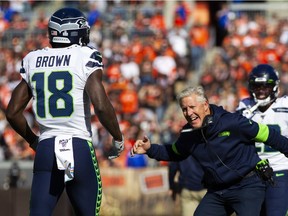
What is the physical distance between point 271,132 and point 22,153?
362 inches

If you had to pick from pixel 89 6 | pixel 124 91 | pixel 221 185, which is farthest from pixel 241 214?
pixel 89 6

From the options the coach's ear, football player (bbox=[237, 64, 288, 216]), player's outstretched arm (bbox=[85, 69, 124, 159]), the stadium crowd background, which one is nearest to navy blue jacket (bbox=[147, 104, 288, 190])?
the coach's ear

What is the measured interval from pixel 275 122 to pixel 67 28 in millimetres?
2489

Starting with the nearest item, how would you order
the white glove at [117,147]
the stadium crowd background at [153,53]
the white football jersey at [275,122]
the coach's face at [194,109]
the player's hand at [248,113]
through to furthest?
the white glove at [117,147] < the coach's face at [194,109] < the white football jersey at [275,122] < the player's hand at [248,113] < the stadium crowd background at [153,53]

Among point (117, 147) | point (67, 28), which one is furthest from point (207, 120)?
point (67, 28)

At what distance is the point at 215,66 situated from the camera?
16953 millimetres

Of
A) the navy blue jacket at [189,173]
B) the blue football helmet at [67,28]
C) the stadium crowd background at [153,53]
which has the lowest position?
the navy blue jacket at [189,173]

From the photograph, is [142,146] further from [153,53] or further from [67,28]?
[153,53]

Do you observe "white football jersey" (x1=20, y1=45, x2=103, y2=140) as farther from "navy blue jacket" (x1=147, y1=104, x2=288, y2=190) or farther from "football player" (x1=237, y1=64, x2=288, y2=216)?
"football player" (x1=237, y1=64, x2=288, y2=216)

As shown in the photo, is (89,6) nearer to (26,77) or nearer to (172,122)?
(172,122)

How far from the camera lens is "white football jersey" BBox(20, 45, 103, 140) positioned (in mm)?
5988

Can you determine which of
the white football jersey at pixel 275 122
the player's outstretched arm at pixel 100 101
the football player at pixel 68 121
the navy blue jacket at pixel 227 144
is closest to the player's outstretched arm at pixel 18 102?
the football player at pixel 68 121

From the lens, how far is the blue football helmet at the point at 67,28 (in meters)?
6.18

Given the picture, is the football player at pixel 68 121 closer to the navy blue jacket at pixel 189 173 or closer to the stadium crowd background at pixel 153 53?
the navy blue jacket at pixel 189 173
